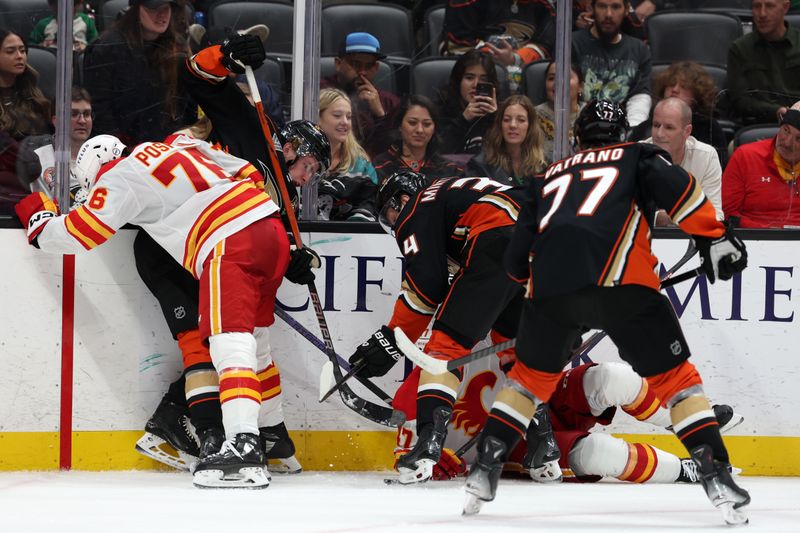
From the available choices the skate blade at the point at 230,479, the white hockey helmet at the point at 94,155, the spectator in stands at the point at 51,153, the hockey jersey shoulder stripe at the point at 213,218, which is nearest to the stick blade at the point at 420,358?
the skate blade at the point at 230,479

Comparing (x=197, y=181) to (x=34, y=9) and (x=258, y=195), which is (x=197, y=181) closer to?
(x=258, y=195)

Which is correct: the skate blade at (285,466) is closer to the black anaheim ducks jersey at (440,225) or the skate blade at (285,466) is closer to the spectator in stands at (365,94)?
the black anaheim ducks jersey at (440,225)

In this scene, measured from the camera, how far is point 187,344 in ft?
11.7

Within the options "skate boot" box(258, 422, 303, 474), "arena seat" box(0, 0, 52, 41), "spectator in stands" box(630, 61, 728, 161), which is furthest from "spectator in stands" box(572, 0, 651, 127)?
"arena seat" box(0, 0, 52, 41)

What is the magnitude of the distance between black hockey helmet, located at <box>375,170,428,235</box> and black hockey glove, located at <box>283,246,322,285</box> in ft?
0.84

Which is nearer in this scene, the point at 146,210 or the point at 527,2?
the point at 146,210

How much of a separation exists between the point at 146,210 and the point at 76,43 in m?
0.68

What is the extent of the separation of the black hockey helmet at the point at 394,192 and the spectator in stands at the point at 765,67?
4.12 ft

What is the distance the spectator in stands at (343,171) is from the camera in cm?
395

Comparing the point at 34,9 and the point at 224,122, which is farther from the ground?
the point at 34,9

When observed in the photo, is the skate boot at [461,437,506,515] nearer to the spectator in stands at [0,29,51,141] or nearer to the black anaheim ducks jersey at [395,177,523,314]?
the black anaheim ducks jersey at [395,177,523,314]

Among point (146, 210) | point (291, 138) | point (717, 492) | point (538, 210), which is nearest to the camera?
point (717, 492)

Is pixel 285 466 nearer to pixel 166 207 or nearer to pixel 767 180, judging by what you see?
pixel 166 207

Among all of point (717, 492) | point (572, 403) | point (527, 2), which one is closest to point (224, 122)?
point (527, 2)
